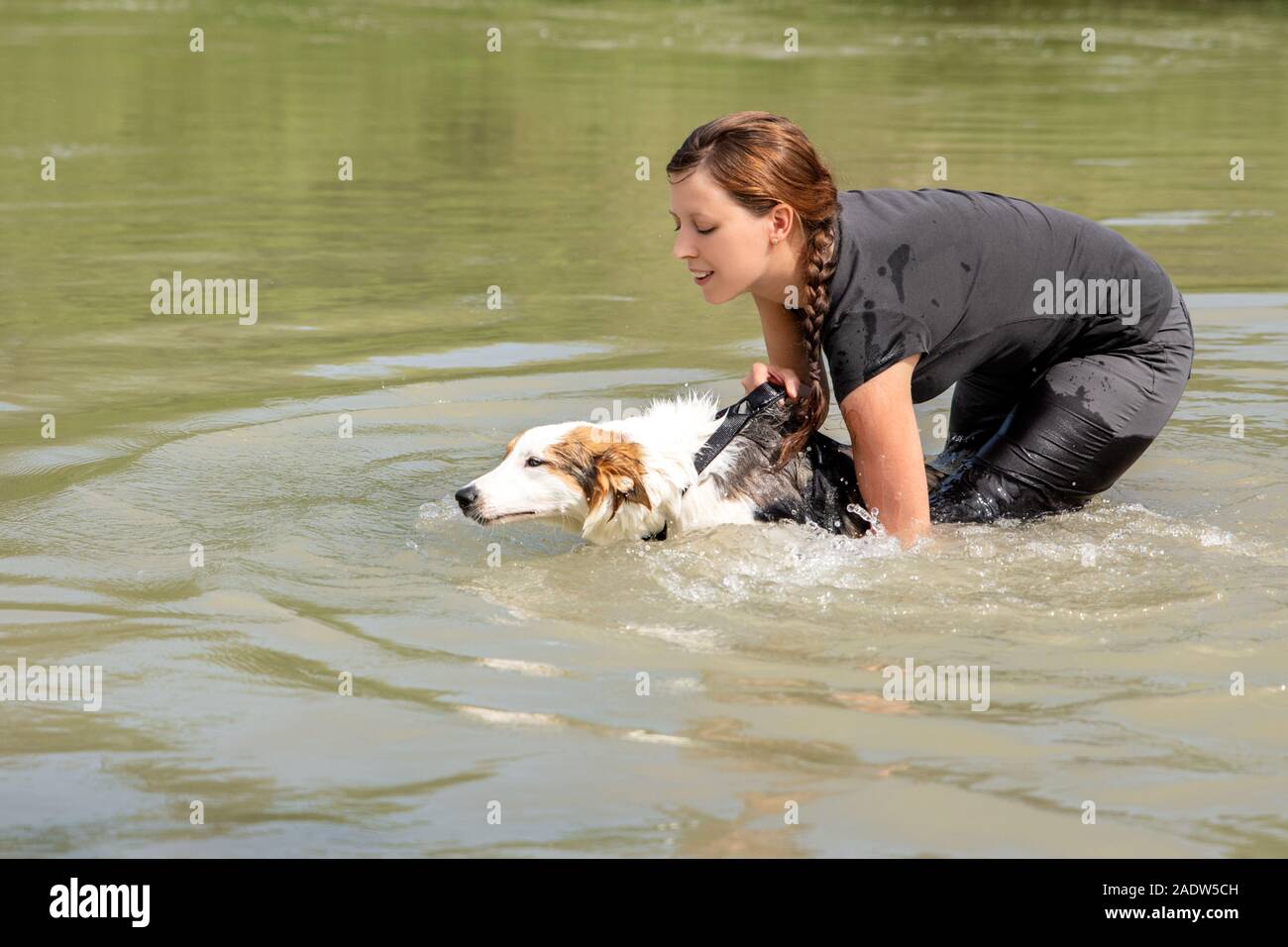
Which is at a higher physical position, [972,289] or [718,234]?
[718,234]

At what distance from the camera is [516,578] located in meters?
5.70

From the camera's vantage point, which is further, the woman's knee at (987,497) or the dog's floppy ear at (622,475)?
the woman's knee at (987,497)

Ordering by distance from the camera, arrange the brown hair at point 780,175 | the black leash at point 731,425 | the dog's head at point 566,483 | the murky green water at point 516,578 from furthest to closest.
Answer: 1. the black leash at point 731,425
2. the dog's head at point 566,483
3. the brown hair at point 780,175
4. the murky green water at point 516,578

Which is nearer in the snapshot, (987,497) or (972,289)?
(972,289)

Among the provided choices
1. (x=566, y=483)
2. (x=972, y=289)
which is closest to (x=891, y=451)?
(x=972, y=289)

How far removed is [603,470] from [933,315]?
1.30 meters

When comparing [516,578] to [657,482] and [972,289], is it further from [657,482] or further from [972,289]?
[972,289]

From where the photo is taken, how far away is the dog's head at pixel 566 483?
19.0 feet

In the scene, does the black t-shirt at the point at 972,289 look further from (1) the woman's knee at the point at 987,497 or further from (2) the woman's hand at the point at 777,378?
(2) the woman's hand at the point at 777,378

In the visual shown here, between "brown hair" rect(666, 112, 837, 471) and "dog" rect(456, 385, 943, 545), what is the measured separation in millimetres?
741

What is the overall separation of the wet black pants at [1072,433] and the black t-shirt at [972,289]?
0.10 metres

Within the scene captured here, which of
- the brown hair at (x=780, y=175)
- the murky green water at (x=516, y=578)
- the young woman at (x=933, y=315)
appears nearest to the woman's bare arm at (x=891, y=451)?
the young woman at (x=933, y=315)

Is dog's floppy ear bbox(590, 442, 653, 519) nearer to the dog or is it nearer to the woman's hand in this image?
the dog

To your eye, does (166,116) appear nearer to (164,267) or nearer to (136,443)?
(164,267)
